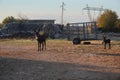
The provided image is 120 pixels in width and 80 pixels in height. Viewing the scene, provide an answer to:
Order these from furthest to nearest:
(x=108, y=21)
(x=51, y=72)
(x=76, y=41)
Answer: (x=108, y=21) < (x=76, y=41) < (x=51, y=72)

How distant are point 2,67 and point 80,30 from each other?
2884 cm

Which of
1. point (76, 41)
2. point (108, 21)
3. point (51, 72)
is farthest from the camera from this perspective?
point (108, 21)

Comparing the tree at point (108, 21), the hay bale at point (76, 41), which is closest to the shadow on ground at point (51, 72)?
the hay bale at point (76, 41)

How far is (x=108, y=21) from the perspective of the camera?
9169cm

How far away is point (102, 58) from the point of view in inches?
927

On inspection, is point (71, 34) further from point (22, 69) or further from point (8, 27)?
point (22, 69)

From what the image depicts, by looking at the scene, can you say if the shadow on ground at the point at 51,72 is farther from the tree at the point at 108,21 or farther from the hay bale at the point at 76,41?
the tree at the point at 108,21

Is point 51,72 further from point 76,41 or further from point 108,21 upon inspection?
point 108,21

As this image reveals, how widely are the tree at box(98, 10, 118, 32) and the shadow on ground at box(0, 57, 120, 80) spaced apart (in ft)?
235

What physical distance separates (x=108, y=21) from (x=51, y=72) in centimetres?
7593

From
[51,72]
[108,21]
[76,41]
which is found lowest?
[51,72]

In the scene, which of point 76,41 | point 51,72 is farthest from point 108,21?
point 51,72

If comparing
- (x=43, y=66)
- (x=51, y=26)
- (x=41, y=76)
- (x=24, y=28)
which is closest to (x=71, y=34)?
(x=51, y=26)

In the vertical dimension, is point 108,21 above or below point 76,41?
above
